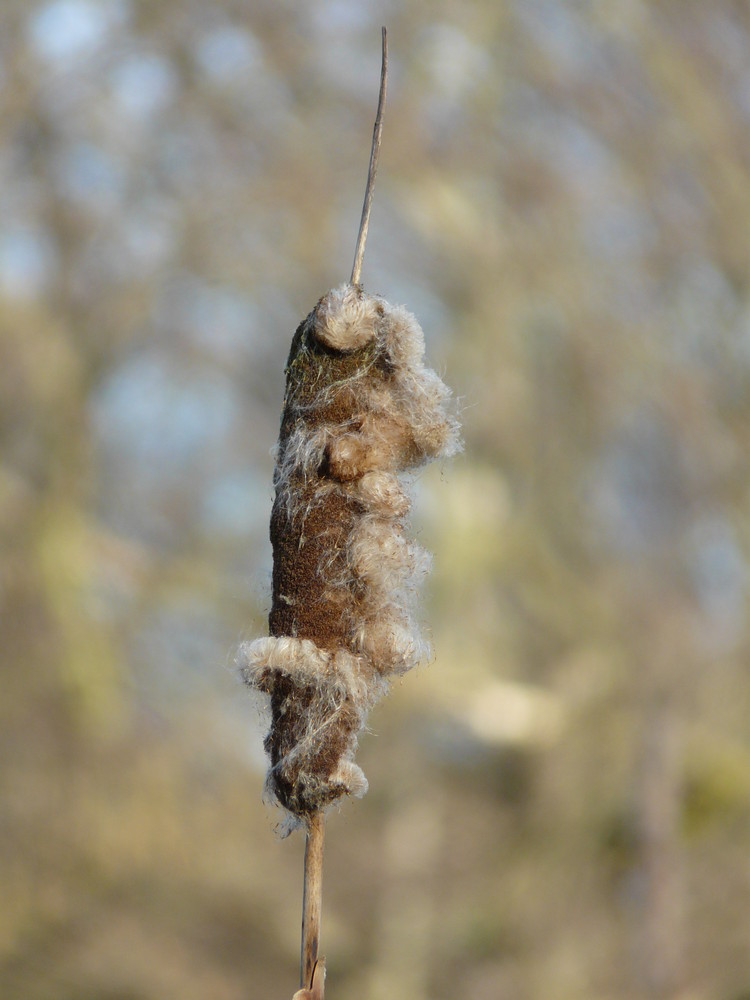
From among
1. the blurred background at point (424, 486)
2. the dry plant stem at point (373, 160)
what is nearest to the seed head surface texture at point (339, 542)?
the dry plant stem at point (373, 160)

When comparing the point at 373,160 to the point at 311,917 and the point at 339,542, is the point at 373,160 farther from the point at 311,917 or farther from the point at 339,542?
the point at 311,917

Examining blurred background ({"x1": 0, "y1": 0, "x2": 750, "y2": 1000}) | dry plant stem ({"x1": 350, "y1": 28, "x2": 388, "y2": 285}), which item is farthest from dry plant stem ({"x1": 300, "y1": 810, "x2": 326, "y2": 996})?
blurred background ({"x1": 0, "y1": 0, "x2": 750, "y2": 1000})

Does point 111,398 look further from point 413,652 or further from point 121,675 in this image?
point 413,652

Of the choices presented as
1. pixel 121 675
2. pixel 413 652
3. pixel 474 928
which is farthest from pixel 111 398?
pixel 413 652

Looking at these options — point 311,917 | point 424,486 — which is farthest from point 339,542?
point 424,486

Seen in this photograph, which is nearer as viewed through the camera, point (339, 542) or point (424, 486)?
point (339, 542)

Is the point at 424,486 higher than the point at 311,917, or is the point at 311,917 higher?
the point at 424,486
